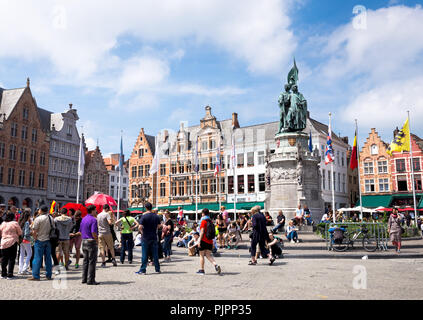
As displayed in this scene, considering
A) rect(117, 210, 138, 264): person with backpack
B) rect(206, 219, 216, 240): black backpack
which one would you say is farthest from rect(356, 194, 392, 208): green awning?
rect(206, 219, 216, 240): black backpack

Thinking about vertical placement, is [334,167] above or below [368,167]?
below

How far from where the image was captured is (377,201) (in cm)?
4903

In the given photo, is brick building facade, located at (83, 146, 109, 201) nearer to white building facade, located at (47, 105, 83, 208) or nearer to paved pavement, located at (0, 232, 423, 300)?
white building facade, located at (47, 105, 83, 208)

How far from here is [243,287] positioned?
8047 mm

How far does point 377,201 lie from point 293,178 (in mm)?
30541

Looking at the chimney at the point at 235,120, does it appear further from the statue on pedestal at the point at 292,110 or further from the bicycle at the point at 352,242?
the bicycle at the point at 352,242

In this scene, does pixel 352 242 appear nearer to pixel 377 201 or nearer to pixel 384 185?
pixel 377 201

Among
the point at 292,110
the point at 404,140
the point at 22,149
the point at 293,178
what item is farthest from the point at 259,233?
the point at 22,149

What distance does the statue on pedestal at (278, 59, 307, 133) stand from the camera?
81.7 ft

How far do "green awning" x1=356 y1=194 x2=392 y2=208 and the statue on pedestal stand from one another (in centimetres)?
2831

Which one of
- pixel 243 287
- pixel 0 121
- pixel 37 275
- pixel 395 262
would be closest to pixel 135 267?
pixel 37 275

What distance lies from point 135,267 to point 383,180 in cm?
4629

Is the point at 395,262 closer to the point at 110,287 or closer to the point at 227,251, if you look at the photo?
the point at 227,251

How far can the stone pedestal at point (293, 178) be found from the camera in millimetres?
23125
